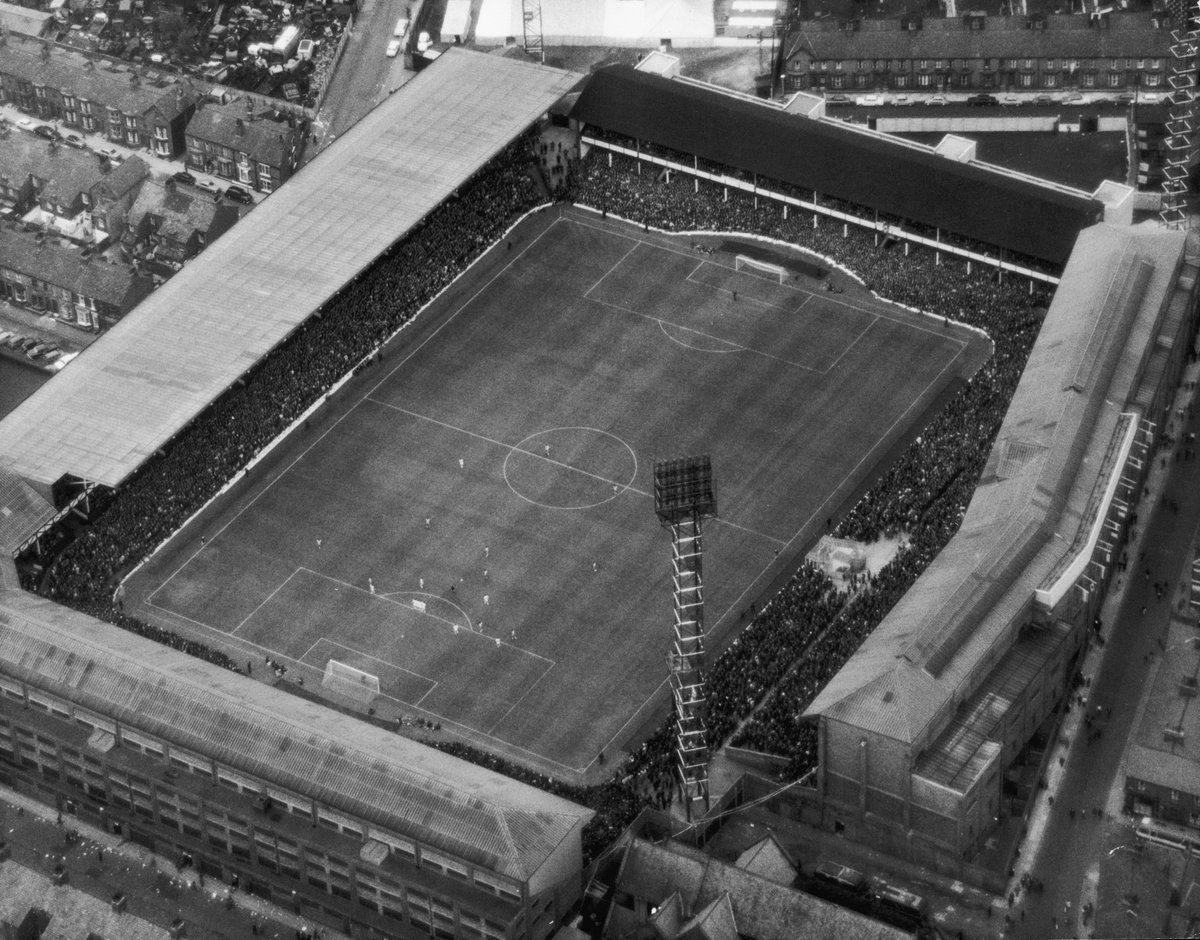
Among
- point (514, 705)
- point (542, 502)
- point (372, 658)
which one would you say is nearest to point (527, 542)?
point (542, 502)

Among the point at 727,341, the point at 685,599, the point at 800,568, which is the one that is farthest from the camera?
the point at 727,341

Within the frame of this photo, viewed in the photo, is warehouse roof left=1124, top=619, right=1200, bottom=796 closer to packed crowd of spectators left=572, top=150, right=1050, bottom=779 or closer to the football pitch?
packed crowd of spectators left=572, top=150, right=1050, bottom=779

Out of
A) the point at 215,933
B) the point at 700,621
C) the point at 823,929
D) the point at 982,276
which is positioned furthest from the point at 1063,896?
the point at 982,276

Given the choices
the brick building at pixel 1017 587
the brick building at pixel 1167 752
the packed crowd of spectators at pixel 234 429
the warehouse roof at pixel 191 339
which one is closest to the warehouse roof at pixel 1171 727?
the brick building at pixel 1167 752

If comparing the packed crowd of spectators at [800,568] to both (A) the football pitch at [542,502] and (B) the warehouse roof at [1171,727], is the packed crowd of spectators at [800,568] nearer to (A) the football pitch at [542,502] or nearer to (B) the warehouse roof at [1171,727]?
(A) the football pitch at [542,502]

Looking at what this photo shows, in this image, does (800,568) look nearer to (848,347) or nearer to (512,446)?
(512,446)

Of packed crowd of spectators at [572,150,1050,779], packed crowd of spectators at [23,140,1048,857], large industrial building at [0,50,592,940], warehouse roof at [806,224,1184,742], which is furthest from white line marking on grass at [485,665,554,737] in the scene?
warehouse roof at [806,224,1184,742]
